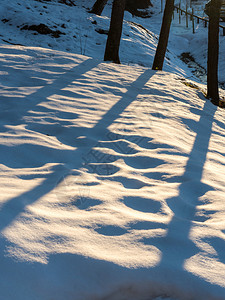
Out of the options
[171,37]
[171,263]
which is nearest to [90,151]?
[171,263]

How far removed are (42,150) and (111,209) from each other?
130 centimetres

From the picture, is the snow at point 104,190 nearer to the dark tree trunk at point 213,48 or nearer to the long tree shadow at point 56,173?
the long tree shadow at point 56,173

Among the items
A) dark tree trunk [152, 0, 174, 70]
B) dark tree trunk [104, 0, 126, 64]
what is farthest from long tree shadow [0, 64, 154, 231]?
dark tree trunk [152, 0, 174, 70]

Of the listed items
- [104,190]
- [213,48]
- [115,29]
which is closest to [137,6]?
[115,29]

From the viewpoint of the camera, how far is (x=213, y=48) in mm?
7246

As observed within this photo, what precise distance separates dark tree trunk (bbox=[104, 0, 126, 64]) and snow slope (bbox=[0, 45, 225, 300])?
3208mm

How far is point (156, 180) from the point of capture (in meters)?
2.97

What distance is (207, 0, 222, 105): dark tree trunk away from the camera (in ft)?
22.3

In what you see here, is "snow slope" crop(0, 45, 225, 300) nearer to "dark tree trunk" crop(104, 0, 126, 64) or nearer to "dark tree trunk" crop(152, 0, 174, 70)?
"dark tree trunk" crop(104, 0, 126, 64)

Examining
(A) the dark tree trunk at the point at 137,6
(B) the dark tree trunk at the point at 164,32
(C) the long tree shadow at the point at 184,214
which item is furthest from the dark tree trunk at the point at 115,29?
(A) the dark tree trunk at the point at 137,6

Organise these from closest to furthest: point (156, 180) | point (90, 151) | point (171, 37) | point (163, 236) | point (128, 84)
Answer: point (163, 236)
point (156, 180)
point (90, 151)
point (128, 84)
point (171, 37)

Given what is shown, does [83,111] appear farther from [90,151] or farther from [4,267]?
[4,267]

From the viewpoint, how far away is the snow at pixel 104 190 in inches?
65.6

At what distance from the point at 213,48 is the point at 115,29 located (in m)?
2.91
